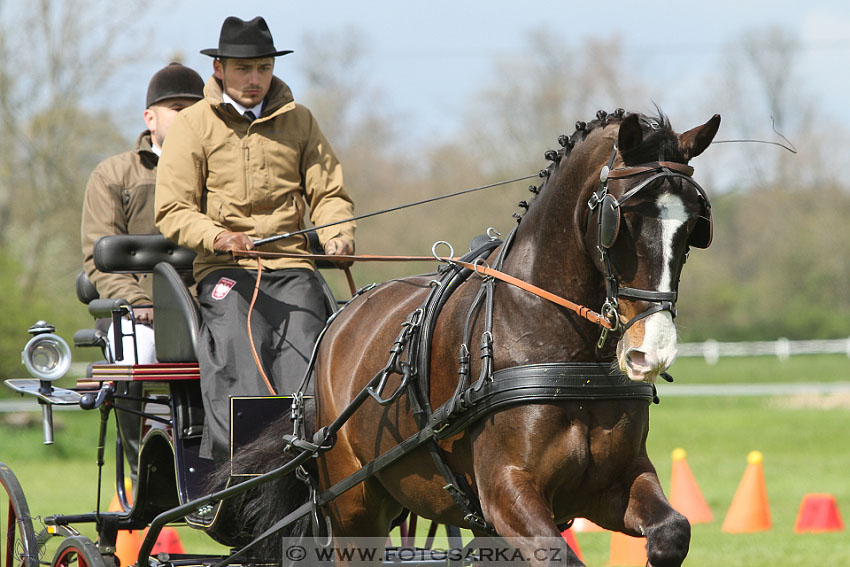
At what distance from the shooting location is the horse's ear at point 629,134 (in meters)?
3.31

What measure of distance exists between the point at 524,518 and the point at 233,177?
2184 mm

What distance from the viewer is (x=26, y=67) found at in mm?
21719

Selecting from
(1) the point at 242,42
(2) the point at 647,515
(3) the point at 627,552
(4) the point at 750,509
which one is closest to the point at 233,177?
(1) the point at 242,42

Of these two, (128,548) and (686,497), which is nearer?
(128,548)

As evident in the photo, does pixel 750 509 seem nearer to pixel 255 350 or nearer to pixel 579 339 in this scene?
pixel 255 350

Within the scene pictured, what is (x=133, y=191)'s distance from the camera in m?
6.32

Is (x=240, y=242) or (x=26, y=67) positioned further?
→ (x=26, y=67)

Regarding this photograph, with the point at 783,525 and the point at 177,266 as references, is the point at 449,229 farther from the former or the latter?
the point at 177,266

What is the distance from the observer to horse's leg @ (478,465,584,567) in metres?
3.33

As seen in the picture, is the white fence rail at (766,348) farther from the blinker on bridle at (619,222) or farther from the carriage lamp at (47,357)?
the blinker on bridle at (619,222)

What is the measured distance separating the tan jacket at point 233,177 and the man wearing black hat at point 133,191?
1338mm

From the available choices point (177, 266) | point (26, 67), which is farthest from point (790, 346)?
point (177, 266)

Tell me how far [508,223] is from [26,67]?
13.3 meters

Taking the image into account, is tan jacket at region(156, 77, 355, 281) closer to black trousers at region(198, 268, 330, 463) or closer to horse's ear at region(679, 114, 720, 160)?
black trousers at region(198, 268, 330, 463)
